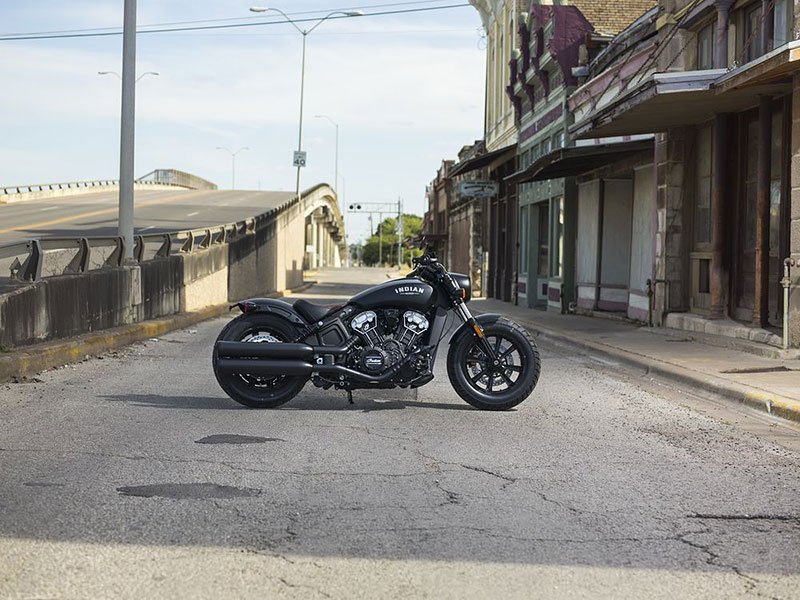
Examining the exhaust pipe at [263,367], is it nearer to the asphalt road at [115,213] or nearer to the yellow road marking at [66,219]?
the asphalt road at [115,213]

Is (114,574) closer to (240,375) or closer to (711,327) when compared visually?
(240,375)

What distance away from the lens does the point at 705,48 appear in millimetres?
17453

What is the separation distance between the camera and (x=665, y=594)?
425 cm

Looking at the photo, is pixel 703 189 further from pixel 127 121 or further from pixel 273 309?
pixel 273 309

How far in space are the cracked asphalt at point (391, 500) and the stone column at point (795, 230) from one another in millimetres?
3616

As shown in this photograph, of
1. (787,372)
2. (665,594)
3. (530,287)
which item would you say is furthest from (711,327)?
(530,287)

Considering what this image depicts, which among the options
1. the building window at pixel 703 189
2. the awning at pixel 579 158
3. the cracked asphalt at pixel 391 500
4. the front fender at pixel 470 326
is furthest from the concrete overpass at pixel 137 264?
the building window at pixel 703 189

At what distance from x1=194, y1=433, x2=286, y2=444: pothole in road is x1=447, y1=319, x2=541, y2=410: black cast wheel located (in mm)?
2133

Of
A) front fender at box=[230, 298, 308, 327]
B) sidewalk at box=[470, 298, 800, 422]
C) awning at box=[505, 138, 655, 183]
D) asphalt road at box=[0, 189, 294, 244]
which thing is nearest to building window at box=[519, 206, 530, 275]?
awning at box=[505, 138, 655, 183]

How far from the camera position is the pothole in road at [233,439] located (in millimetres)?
7438

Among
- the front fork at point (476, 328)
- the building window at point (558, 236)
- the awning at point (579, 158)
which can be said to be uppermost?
the awning at point (579, 158)

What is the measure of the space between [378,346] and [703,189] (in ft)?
34.2

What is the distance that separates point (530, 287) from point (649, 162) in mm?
11046

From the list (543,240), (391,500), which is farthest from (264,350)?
(543,240)
